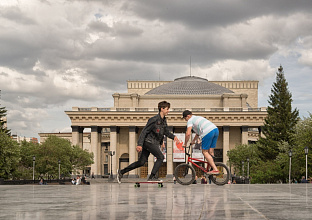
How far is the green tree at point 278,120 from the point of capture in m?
71.5

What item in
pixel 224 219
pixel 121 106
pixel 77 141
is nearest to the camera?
pixel 224 219

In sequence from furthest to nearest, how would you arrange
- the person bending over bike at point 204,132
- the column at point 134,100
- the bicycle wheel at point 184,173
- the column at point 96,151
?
the column at point 134,100
the column at point 96,151
the bicycle wheel at point 184,173
the person bending over bike at point 204,132

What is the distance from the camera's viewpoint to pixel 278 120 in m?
72.2

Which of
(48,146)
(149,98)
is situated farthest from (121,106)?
(48,146)

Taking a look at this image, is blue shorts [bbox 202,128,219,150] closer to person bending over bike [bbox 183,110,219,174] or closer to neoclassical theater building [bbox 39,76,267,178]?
person bending over bike [bbox 183,110,219,174]

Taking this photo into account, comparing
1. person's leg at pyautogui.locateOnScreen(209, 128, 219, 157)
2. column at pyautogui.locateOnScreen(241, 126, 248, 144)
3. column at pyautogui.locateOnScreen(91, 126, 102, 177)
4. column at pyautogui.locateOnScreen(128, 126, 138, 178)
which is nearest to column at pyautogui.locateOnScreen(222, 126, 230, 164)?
column at pyautogui.locateOnScreen(241, 126, 248, 144)

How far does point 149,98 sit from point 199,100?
1340 centimetres

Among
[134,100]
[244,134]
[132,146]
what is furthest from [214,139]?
[134,100]

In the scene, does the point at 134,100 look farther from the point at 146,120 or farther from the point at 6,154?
the point at 6,154

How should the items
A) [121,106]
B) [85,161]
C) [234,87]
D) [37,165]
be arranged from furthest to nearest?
[234,87] < [121,106] < [85,161] < [37,165]

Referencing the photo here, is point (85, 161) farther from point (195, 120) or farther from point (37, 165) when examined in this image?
point (195, 120)

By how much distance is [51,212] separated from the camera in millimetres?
6867

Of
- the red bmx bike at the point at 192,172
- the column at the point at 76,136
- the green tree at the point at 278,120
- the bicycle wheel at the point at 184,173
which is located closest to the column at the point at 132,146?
the column at the point at 76,136

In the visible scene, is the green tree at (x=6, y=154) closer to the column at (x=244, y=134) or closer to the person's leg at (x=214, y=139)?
the person's leg at (x=214, y=139)
